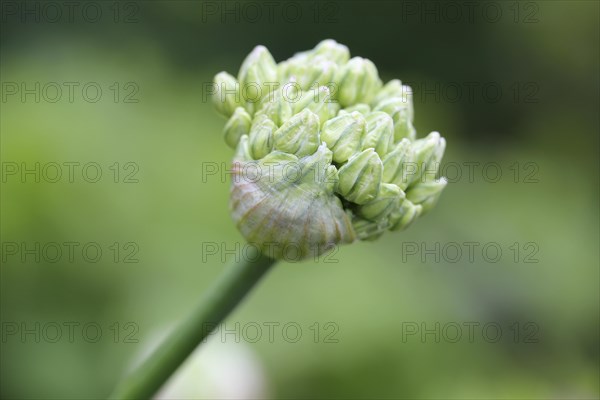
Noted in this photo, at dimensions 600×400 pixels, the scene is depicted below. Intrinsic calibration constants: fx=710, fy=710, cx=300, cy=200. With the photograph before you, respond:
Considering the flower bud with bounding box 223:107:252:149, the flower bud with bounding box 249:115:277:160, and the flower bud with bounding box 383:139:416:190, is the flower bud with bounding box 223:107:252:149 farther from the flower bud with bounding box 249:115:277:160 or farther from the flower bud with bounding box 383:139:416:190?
the flower bud with bounding box 383:139:416:190

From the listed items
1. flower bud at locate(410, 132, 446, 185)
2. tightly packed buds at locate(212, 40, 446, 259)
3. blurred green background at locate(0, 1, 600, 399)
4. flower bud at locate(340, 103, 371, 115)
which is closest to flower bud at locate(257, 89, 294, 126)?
tightly packed buds at locate(212, 40, 446, 259)

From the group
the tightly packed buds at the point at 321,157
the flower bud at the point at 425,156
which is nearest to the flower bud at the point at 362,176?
the tightly packed buds at the point at 321,157

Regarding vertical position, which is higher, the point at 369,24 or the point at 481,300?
the point at 369,24

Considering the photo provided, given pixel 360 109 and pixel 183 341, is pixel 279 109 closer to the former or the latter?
pixel 360 109

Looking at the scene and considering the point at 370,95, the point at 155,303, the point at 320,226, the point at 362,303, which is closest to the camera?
the point at 320,226

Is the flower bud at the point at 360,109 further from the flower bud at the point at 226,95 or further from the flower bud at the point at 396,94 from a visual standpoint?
the flower bud at the point at 226,95

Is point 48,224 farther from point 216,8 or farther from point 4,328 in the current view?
point 216,8

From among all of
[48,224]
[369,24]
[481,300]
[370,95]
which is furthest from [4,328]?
[369,24]
